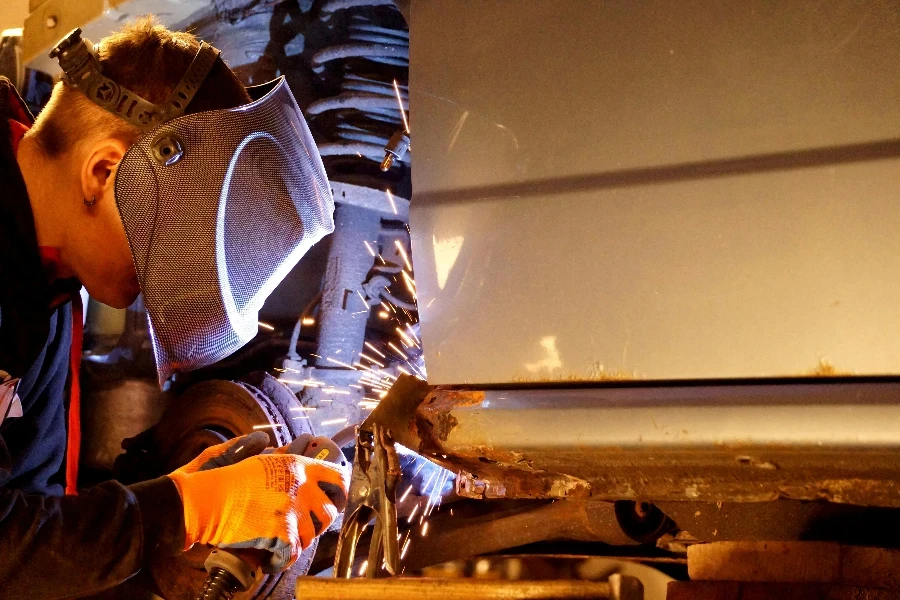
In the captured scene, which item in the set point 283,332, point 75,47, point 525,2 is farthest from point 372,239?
point 525,2

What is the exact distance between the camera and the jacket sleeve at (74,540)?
1606 mm

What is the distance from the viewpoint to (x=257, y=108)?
1620 mm

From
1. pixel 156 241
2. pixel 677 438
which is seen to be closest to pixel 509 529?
pixel 677 438

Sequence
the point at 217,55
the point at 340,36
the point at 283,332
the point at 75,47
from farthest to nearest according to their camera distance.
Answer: the point at 283,332, the point at 340,36, the point at 217,55, the point at 75,47

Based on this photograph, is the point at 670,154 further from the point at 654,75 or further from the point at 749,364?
the point at 749,364

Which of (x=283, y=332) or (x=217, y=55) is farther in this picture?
(x=283, y=332)

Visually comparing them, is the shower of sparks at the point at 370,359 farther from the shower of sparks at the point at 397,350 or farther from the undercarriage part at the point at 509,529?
the undercarriage part at the point at 509,529

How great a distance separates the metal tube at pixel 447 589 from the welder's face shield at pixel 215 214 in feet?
2.62

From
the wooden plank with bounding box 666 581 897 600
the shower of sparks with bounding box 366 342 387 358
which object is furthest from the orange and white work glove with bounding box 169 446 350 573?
the wooden plank with bounding box 666 581 897 600

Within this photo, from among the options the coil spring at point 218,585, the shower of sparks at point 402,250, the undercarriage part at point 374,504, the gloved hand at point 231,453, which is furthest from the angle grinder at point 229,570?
the shower of sparks at point 402,250

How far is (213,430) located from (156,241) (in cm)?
117

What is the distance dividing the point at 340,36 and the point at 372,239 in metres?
0.71

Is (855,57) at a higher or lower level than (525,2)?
lower

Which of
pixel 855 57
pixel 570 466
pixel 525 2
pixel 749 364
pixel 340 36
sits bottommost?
pixel 570 466
